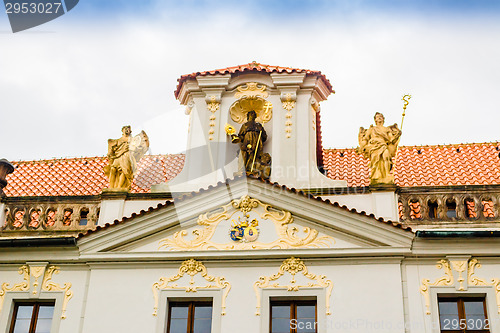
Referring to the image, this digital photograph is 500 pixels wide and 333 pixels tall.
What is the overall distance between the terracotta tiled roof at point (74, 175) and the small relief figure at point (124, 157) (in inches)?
72.6

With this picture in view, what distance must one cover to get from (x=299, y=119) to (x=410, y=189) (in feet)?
11.2

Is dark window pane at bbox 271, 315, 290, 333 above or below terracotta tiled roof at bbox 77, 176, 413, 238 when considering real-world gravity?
below

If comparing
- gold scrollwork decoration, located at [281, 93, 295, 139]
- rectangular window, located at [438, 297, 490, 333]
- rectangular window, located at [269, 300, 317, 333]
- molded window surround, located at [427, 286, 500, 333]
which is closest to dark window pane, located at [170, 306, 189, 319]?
rectangular window, located at [269, 300, 317, 333]

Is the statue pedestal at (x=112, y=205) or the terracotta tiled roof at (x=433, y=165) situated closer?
the statue pedestal at (x=112, y=205)

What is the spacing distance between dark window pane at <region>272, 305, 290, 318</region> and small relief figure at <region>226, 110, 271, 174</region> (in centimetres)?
356

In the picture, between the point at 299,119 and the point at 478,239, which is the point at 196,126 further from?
the point at 478,239

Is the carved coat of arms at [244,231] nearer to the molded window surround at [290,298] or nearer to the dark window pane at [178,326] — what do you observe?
the molded window surround at [290,298]

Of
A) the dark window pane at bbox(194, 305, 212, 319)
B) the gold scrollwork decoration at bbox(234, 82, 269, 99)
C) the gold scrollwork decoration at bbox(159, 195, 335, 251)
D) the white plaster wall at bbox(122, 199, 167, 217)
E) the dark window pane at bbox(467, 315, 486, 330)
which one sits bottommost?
the dark window pane at bbox(467, 315, 486, 330)

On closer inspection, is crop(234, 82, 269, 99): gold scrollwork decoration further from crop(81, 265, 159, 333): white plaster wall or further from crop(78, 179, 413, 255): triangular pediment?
crop(81, 265, 159, 333): white plaster wall

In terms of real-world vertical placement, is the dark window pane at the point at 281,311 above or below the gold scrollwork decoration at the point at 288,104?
below

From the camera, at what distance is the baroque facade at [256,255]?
14961mm

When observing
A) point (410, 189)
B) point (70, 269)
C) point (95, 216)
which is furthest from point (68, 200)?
point (410, 189)

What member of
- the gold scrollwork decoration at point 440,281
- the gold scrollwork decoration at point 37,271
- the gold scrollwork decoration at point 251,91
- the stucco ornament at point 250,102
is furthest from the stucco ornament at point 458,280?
the gold scrollwork decoration at point 37,271

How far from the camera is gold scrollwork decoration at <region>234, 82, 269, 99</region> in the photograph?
1902 centimetres
